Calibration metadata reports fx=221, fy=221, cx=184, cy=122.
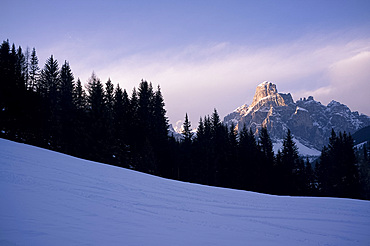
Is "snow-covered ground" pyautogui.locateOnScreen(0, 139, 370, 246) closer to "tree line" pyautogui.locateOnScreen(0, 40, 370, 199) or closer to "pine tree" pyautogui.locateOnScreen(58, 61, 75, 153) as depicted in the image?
"tree line" pyautogui.locateOnScreen(0, 40, 370, 199)

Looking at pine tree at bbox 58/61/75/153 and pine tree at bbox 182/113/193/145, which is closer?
pine tree at bbox 58/61/75/153

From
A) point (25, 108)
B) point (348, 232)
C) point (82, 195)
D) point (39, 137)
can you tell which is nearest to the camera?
point (348, 232)

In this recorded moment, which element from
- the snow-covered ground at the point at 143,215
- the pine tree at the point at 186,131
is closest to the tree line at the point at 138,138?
the pine tree at the point at 186,131

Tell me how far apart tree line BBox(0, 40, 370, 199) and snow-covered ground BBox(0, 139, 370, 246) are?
64.8 feet

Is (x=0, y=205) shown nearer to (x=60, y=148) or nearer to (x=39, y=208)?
(x=39, y=208)

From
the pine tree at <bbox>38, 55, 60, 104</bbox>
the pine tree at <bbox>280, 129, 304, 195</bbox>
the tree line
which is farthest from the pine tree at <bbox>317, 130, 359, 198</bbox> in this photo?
the pine tree at <bbox>38, 55, 60, 104</bbox>

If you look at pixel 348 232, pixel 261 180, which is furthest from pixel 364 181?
pixel 348 232

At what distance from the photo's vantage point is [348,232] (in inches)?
242

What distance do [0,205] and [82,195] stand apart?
2.54m

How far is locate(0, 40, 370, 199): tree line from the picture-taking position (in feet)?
90.8

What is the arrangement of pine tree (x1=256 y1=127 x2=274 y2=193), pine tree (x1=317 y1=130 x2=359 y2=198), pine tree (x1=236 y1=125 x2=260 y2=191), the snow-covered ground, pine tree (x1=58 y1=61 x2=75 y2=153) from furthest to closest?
pine tree (x1=317 y1=130 x2=359 y2=198) < pine tree (x1=256 y1=127 x2=274 y2=193) < pine tree (x1=236 y1=125 x2=260 y2=191) < pine tree (x1=58 y1=61 x2=75 y2=153) < the snow-covered ground

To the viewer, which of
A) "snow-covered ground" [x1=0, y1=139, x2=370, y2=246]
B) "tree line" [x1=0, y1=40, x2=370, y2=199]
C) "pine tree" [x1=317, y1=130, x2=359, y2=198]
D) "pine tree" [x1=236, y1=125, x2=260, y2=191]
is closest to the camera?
"snow-covered ground" [x1=0, y1=139, x2=370, y2=246]

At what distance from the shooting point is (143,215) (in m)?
6.48

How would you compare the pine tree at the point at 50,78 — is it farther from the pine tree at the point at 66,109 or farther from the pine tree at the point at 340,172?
the pine tree at the point at 340,172
